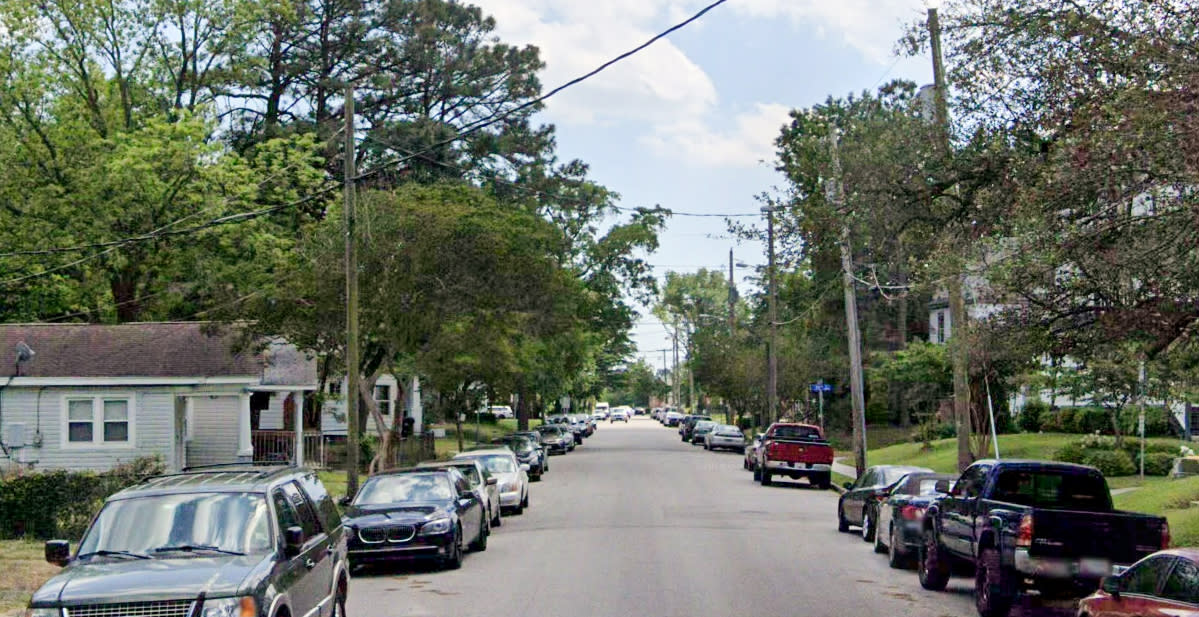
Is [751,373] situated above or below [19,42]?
below

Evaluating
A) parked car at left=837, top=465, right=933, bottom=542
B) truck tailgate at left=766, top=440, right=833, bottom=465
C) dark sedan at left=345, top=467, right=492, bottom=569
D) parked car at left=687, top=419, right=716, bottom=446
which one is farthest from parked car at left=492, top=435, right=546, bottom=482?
parked car at left=687, top=419, right=716, bottom=446

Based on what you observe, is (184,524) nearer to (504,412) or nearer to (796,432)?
(796,432)

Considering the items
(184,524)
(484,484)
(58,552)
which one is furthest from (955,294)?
(58,552)

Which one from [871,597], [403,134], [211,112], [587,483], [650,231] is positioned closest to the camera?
[871,597]

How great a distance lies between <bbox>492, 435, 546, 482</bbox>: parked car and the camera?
40.7 meters

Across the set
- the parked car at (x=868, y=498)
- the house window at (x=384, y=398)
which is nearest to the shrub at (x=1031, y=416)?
the parked car at (x=868, y=498)

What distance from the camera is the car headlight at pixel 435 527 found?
18.1m

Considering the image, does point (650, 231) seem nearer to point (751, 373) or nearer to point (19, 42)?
point (751, 373)

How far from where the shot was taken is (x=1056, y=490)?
587 inches

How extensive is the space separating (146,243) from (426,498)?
23.2 m

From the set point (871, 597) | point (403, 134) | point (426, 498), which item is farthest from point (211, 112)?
point (871, 597)

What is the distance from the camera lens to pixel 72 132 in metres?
40.6

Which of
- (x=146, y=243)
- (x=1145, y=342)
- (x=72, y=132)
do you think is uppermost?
(x=72, y=132)

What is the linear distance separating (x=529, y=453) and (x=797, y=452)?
8.78 m
